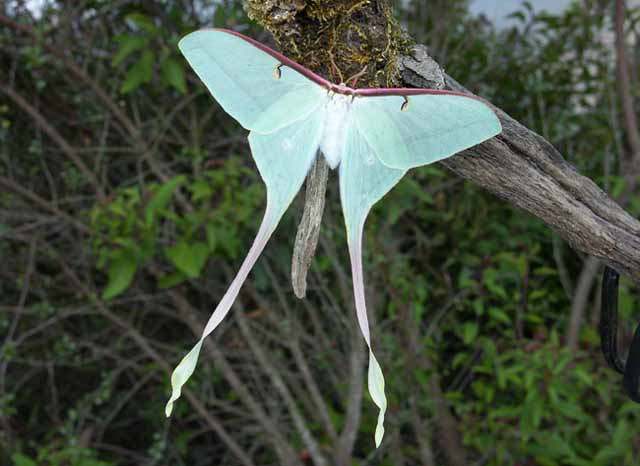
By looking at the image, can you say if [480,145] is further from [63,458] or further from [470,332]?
[63,458]

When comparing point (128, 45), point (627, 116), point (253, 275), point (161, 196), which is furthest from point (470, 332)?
point (128, 45)

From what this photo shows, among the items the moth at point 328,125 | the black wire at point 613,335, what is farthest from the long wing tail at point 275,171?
the black wire at point 613,335

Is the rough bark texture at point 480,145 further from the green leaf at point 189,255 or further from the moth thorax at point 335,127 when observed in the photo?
the green leaf at point 189,255

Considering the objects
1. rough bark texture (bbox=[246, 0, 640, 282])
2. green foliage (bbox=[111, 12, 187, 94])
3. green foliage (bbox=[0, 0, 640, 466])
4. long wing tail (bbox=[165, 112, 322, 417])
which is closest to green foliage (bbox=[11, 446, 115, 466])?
green foliage (bbox=[0, 0, 640, 466])

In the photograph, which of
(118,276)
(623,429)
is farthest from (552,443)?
(118,276)

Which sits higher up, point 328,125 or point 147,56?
point 328,125

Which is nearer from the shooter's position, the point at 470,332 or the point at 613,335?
the point at 613,335

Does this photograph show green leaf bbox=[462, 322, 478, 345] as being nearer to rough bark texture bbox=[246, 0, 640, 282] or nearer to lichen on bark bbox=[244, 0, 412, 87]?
rough bark texture bbox=[246, 0, 640, 282]
